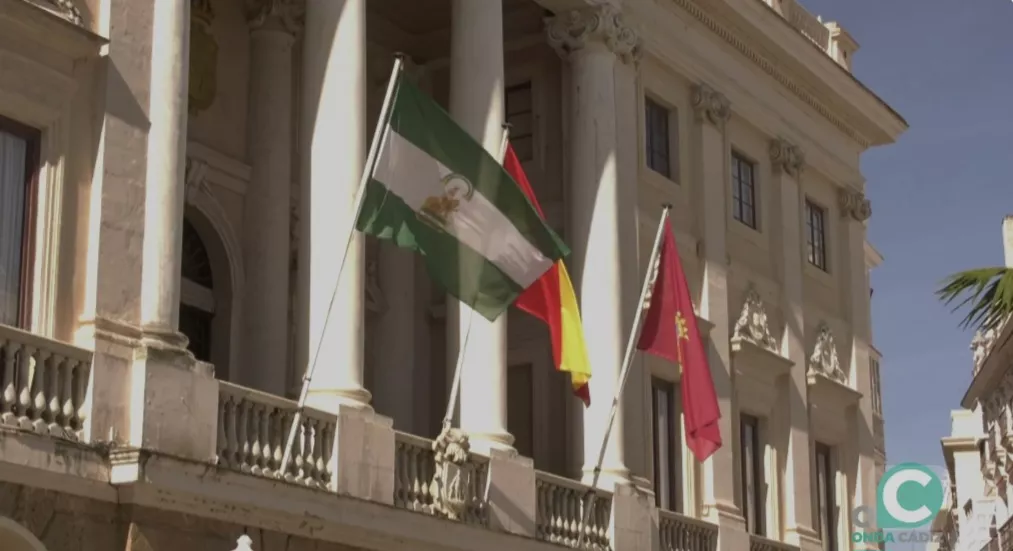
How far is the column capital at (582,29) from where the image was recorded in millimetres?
27031

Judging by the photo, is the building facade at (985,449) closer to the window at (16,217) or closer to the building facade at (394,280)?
the building facade at (394,280)

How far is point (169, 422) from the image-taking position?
17891mm

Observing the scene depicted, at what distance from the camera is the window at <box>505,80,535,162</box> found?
2828cm

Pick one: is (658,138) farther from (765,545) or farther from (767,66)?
(765,545)

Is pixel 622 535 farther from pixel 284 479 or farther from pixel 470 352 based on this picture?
pixel 284 479

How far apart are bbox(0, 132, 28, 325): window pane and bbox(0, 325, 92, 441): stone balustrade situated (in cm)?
77

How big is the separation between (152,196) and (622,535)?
31.3ft

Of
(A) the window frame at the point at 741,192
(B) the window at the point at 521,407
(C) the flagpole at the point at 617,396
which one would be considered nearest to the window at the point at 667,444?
(B) the window at the point at 521,407

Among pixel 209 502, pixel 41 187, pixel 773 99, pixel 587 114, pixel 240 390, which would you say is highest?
pixel 773 99

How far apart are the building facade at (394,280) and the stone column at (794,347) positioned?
7cm

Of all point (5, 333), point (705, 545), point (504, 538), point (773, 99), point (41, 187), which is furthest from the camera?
point (773, 99)

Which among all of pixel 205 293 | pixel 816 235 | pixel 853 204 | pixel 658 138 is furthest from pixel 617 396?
pixel 853 204

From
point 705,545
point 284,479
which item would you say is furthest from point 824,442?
point 284,479

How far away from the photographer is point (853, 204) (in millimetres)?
36344
